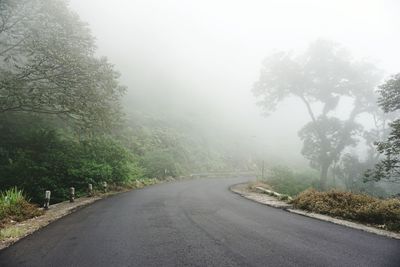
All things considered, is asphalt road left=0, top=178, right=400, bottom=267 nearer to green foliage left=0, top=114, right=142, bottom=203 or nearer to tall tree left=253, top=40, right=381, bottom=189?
green foliage left=0, top=114, right=142, bottom=203

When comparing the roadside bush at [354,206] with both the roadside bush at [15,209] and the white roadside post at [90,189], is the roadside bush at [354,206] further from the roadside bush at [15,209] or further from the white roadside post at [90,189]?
the white roadside post at [90,189]

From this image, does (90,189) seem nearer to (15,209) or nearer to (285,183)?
(15,209)

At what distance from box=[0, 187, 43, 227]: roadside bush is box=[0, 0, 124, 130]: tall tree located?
5.04 m

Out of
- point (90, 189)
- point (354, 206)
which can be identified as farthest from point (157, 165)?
point (354, 206)

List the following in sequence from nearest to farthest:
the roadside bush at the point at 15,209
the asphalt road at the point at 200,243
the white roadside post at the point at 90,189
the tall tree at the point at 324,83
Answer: the asphalt road at the point at 200,243 < the roadside bush at the point at 15,209 < the white roadside post at the point at 90,189 < the tall tree at the point at 324,83

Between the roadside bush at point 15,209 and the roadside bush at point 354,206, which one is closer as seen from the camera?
the roadside bush at point 354,206

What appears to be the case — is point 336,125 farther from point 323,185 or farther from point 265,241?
point 265,241

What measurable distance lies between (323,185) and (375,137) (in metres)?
14.2

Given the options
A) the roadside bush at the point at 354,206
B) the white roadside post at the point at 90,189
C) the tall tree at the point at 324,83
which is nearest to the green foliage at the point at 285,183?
the tall tree at the point at 324,83

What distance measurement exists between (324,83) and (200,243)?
3003cm

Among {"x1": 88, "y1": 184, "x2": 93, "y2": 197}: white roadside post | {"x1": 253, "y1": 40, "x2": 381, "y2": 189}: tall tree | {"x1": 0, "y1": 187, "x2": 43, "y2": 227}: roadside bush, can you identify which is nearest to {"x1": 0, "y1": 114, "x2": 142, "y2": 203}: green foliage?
{"x1": 88, "y1": 184, "x2": 93, "y2": 197}: white roadside post

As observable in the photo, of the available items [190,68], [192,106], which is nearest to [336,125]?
[192,106]

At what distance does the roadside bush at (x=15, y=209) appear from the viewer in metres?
11.0

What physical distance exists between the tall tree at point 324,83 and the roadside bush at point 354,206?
20.0 m
